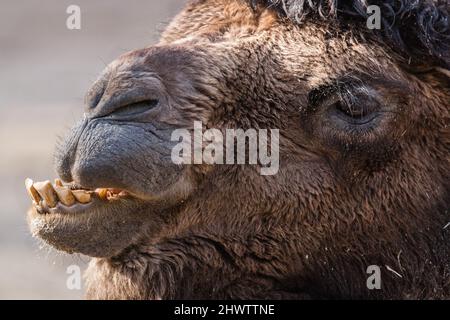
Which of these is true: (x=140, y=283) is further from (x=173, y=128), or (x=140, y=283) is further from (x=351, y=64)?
(x=351, y=64)

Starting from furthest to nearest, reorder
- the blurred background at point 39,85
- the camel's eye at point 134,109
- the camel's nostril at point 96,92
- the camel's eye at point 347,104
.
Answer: the blurred background at point 39,85 < the camel's eye at point 347,104 < the camel's nostril at point 96,92 < the camel's eye at point 134,109

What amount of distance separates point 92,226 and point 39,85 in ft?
46.1

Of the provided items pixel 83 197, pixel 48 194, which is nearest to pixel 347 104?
pixel 83 197

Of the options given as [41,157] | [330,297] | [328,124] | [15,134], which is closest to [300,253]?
[330,297]

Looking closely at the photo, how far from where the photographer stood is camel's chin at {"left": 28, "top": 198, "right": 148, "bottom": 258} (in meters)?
4.93

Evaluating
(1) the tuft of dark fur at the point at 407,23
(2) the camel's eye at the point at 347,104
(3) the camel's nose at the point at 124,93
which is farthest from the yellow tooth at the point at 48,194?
(1) the tuft of dark fur at the point at 407,23

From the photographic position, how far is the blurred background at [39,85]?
13953 mm

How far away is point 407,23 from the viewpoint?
17.6 ft

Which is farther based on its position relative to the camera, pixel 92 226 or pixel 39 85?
pixel 39 85

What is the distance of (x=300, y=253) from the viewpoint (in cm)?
531

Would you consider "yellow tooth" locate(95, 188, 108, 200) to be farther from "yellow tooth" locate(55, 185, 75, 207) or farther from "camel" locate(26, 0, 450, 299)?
"yellow tooth" locate(55, 185, 75, 207)

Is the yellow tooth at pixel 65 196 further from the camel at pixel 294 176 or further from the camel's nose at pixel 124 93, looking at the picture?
the camel's nose at pixel 124 93

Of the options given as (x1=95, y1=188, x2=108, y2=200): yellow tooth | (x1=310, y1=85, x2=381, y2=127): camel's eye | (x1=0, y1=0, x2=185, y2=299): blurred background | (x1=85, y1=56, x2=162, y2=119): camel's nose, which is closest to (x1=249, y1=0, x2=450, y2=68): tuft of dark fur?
(x1=310, y1=85, x2=381, y2=127): camel's eye

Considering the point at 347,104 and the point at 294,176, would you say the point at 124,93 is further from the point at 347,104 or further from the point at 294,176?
A: the point at 347,104
